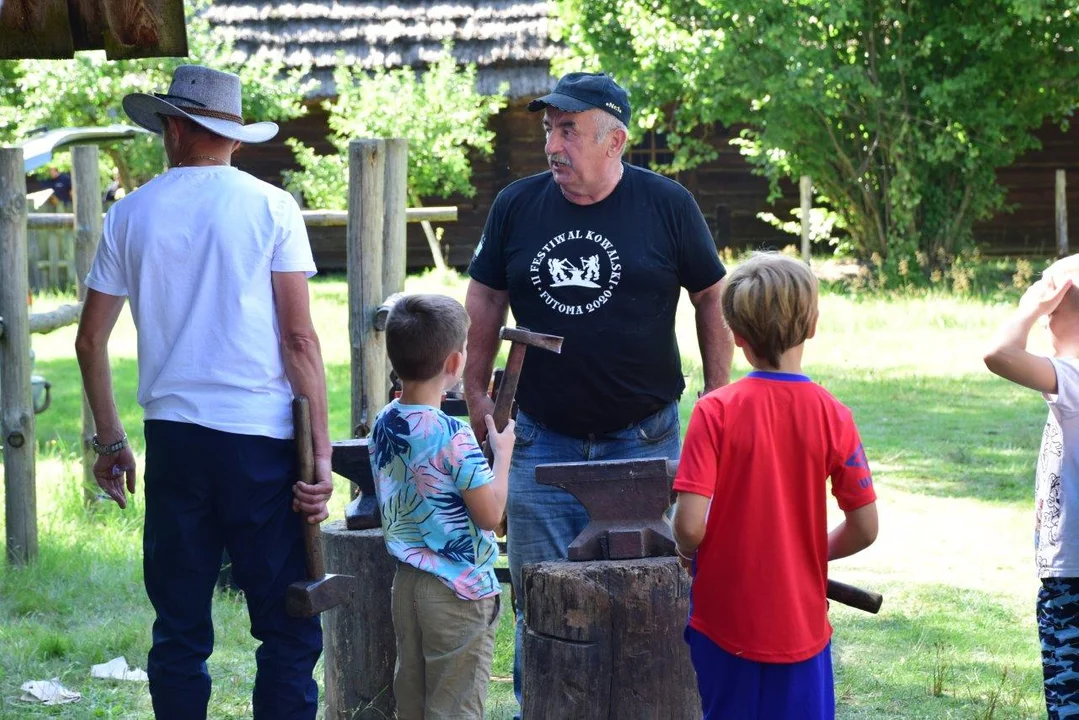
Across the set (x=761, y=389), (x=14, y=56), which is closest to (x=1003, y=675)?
(x=761, y=389)

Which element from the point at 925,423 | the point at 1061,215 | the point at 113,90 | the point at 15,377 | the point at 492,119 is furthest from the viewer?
the point at 492,119

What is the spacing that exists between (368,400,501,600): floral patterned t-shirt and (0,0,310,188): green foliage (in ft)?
38.0

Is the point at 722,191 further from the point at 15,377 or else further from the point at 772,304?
the point at 772,304

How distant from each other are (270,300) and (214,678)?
1.92 m

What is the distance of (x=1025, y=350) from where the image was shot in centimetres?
315

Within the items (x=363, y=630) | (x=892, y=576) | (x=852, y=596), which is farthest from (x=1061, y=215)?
(x=852, y=596)

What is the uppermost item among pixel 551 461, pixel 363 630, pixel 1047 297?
pixel 1047 297

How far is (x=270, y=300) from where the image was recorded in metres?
3.20

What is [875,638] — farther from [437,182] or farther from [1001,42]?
[437,182]

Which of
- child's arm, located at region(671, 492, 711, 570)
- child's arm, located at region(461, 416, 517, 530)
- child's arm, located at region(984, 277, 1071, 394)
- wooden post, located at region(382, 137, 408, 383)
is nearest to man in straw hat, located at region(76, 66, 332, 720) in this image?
child's arm, located at region(461, 416, 517, 530)

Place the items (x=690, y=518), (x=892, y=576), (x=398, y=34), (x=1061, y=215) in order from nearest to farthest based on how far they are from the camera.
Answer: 1. (x=690, y=518)
2. (x=892, y=576)
3. (x=1061, y=215)
4. (x=398, y=34)

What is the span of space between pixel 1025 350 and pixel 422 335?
1.47 meters

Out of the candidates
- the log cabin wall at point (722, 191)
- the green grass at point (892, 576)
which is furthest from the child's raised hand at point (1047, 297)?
the log cabin wall at point (722, 191)

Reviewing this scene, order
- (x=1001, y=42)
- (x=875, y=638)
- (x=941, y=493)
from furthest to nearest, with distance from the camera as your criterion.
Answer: (x=1001, y=42) < (x=941, y=493) < (x=875, y=638)
